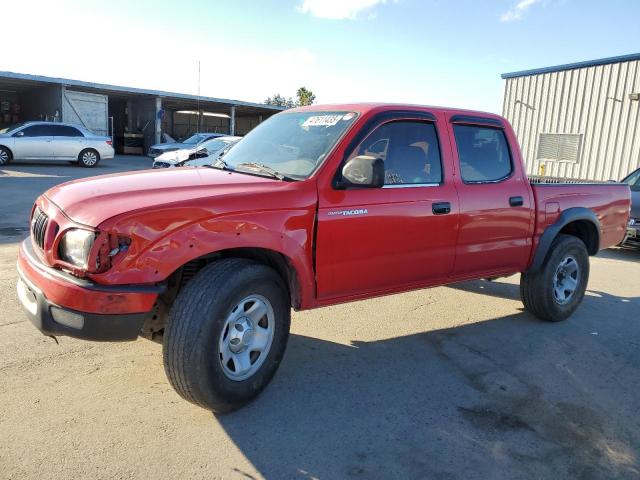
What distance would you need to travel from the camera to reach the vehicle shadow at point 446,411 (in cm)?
282

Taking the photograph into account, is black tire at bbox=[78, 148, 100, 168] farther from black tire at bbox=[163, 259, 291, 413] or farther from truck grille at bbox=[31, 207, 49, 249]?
black tire at bbox=[163, 259, 291, 413]

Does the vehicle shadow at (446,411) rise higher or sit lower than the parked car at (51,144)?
lower

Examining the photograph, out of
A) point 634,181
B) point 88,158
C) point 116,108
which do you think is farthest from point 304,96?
point 634,181

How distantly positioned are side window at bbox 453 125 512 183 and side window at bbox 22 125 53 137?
17.5 meters

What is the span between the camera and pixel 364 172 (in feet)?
11.0

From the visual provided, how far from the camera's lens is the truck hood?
283 cm

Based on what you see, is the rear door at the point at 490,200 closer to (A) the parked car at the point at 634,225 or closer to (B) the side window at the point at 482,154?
(B) the side window at the point at 482,154

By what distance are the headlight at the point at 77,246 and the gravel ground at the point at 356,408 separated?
963mm

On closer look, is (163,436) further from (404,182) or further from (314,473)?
(404,182)

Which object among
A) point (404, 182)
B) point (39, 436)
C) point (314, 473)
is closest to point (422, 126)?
point (404, 182)

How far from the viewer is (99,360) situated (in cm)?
380

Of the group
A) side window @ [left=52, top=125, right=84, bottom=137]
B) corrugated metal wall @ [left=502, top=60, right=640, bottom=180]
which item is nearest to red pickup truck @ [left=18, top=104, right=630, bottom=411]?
corrugated metal wall @ [left=502, top=60, right=640, bottom=180]

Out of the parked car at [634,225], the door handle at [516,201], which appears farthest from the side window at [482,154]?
the parked car at [634,225]

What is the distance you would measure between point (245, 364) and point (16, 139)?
17.8 metres
